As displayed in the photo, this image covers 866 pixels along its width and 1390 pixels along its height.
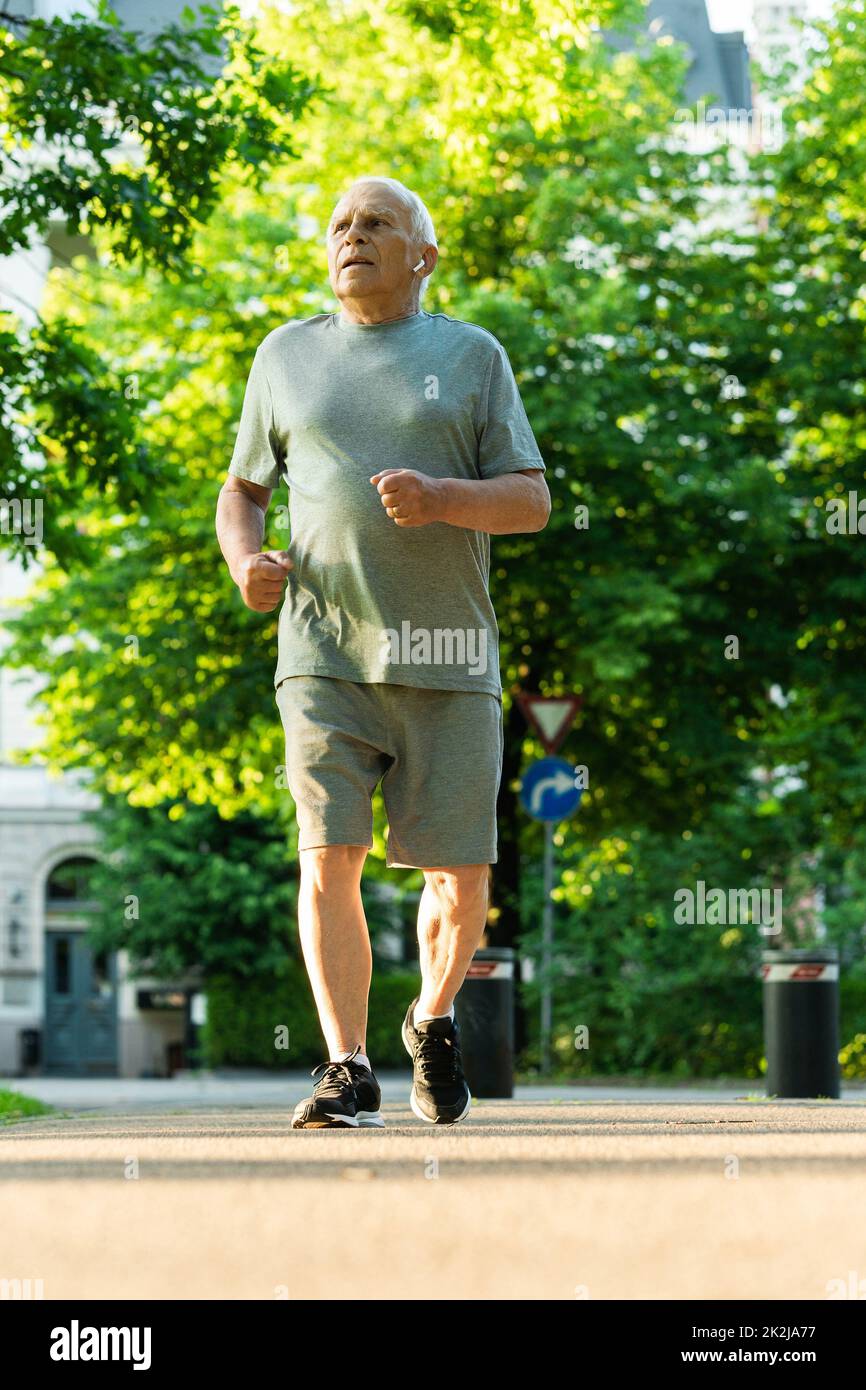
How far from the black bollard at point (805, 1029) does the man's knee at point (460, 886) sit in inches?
184

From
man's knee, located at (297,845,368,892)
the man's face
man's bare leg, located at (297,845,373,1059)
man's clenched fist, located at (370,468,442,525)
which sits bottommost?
man's bare leg, located at (297,845,373,1059)

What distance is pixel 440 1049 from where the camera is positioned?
15.3ft

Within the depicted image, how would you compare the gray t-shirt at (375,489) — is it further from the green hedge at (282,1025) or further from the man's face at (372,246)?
the green hedge at (282,1025)

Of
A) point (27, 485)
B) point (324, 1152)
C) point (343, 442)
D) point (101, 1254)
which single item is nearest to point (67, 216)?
point (27, 485)

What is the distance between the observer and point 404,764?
15.4 feet

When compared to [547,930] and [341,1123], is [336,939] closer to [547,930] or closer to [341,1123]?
[341,1123]

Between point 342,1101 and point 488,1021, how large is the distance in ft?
17.9

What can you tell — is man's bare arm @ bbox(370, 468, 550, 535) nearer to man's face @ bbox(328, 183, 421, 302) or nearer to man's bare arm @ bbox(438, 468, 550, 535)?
man's bare arm @ bbox(438, 468, 550, 535)

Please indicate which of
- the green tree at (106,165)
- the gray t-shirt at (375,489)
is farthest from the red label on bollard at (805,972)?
the gray t-shirt at (375,489)

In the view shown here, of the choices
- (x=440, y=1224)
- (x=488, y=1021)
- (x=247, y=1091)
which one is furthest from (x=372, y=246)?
(x=247, y=1091)

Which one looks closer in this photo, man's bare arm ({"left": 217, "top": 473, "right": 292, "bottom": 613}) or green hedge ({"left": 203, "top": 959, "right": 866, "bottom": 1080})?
man's bare arm ({"left": 217, "top": 473, "right": 292, "bottom": 613})

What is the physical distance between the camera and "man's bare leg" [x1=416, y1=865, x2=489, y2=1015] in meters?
4.73

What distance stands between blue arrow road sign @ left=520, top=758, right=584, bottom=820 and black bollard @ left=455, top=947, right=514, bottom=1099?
5.15m

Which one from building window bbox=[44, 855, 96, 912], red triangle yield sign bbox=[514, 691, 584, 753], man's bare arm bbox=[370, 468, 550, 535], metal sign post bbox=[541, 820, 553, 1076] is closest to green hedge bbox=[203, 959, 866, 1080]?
metal sign post bbox=[541, 820, 553, 1076]
